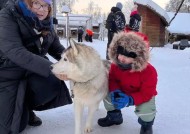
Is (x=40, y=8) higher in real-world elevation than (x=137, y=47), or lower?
higher

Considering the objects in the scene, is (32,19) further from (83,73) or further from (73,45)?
(83,73)

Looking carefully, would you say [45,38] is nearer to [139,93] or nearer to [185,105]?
[139,93]

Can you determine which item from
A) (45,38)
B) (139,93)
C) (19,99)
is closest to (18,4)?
(45,38)

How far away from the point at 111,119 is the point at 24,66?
0.97 metres

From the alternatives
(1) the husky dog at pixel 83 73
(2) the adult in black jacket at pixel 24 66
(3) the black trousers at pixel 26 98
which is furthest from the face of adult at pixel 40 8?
(3) the black trousers at pixel 26 98

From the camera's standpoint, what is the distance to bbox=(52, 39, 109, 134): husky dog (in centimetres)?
233

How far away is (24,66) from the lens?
88.9 inches

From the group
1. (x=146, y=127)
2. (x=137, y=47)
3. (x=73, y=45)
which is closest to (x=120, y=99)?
(x=146, y=127)

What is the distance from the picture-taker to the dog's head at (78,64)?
2324 millimetres

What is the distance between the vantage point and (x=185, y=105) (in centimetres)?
355

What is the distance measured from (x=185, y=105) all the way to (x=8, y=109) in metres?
2.14

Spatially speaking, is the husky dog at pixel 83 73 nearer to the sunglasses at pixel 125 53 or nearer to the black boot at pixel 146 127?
the sunglasses at pixel 125 53

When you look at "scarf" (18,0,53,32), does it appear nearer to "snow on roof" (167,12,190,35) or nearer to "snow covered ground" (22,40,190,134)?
"snow covered ground" (22,40,190,134)

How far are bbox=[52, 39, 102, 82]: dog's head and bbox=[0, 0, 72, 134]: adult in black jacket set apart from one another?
0.37ft
